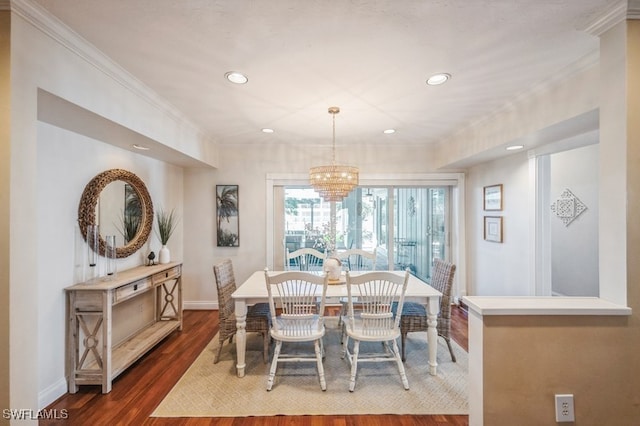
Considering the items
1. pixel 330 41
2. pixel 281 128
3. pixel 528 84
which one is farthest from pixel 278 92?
pixel 528 84

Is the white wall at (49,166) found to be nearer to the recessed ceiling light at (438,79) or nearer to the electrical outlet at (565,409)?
the recessed ceiling light at (438,79)

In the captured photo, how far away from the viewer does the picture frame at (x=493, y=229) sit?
377 centimetres

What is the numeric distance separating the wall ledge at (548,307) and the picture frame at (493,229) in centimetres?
232

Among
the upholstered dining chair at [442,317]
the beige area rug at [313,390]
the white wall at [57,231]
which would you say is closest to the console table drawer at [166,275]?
the white wall at [57,231]

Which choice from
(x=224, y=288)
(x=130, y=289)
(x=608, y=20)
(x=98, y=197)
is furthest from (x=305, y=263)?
(x=608, y=20)

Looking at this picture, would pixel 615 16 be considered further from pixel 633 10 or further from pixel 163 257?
pixel 163 257

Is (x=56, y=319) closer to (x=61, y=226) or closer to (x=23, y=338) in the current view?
(x=61, y=226)

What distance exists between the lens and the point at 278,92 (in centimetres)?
248

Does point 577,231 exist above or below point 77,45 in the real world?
A: below

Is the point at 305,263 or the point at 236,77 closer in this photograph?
the point at 236,77

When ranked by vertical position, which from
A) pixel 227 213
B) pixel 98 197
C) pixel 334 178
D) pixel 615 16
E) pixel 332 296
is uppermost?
pixel 615 16

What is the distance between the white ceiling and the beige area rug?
8.19 feet

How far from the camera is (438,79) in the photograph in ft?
7.37

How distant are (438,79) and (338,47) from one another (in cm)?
93
